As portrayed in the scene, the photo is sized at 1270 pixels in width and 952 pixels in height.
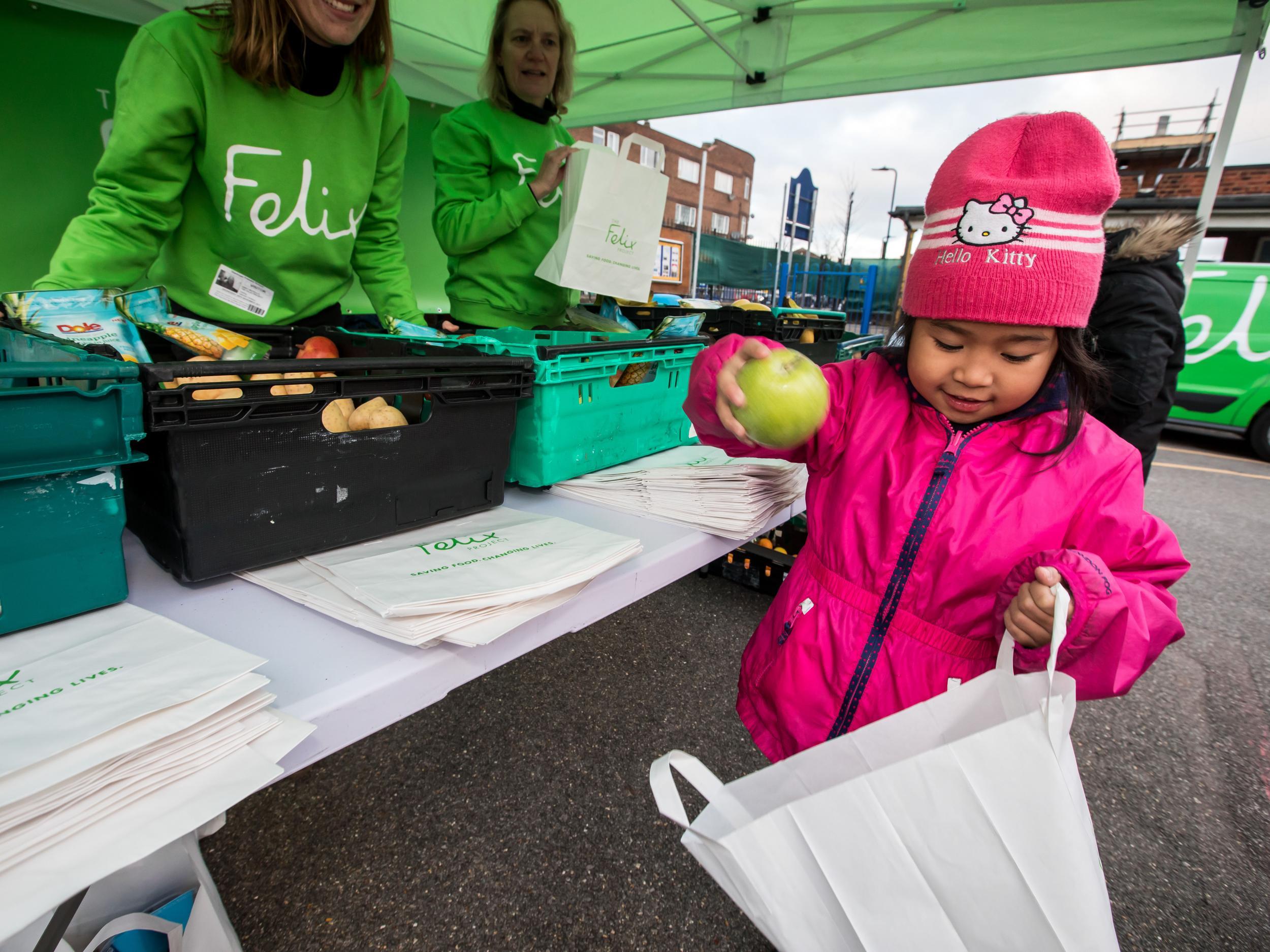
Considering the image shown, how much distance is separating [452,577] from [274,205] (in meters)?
1.18

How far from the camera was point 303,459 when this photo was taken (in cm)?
89

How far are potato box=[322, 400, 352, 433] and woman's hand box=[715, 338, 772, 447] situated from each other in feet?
1.91

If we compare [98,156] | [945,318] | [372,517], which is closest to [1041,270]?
[945,318]

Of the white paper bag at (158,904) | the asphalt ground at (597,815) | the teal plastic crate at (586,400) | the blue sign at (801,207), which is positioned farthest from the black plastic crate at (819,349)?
the blue sign at (801,207)

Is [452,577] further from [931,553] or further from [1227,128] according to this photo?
[1227,128]

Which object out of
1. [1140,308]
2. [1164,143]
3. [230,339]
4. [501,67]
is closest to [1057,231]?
[230,339]

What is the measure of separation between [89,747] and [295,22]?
1.46m

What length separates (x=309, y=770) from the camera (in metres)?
1.89

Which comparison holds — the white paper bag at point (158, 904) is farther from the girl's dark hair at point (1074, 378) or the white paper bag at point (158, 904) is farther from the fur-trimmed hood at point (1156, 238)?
the fur-trimmed hood at point (1156, 238)

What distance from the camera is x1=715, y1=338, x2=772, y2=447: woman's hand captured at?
0.97 m

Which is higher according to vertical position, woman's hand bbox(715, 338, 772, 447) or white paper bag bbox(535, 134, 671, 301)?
white paper bag bbox(535, 134, 671, 301)

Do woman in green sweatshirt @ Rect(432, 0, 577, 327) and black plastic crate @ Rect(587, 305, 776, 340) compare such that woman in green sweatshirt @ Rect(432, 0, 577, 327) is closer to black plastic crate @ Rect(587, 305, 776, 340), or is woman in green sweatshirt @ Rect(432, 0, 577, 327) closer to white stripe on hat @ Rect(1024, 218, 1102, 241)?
black plastic crate @ Rect(587, 305, 776, 340)

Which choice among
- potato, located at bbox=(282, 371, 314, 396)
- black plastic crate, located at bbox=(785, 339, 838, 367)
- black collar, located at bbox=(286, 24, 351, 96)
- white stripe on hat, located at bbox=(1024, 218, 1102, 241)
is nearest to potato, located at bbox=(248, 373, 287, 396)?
potato, located at bbox=(282, 371, 314, 396)

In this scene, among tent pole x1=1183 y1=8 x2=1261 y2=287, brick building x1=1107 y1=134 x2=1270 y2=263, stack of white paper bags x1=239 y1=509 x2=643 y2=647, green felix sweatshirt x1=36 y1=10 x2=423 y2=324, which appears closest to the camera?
stack of white paper bags x1=239 y1=509 x2=643 y2=647
